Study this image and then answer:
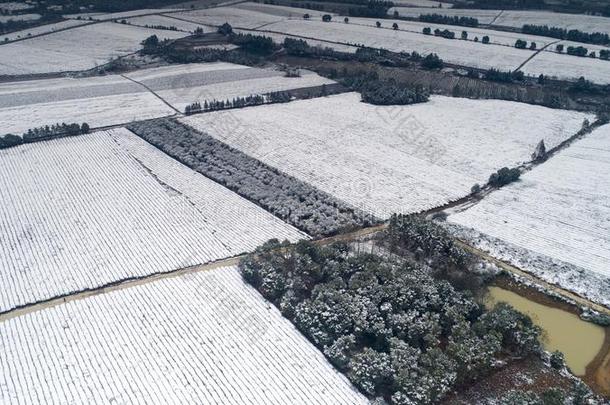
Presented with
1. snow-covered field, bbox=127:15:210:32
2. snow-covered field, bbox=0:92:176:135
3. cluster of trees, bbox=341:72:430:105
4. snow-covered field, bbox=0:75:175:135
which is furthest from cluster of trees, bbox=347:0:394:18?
snow-covered field, bbox=0:92:176:135

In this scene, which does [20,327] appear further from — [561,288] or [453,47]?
[453,47]

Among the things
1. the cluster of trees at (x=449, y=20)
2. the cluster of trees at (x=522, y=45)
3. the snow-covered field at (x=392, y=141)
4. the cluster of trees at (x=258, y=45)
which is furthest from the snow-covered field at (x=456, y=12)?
the snow-covered field at (x=392, y=141)

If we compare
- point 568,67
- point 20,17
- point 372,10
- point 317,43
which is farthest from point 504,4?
point 20,17

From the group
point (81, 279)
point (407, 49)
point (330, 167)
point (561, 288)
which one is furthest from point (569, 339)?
point (407, 49)

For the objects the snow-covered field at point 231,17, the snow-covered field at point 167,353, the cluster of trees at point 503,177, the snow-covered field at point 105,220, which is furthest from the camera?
the snow-covered field at point 231,17

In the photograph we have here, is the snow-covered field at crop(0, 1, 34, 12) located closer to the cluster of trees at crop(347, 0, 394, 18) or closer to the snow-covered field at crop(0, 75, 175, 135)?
the snow-covered field at crop(0, 75, 175, 135)

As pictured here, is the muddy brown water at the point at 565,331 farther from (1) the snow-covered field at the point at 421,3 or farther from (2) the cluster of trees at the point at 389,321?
(1) the snow-covered field at the point at 421,3
